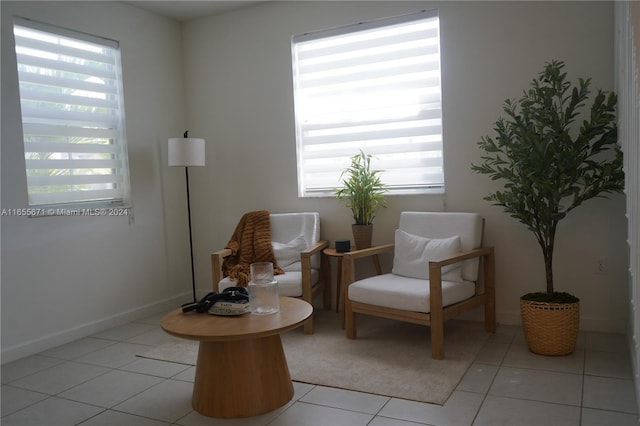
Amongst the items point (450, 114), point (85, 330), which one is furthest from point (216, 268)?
point (450, 114)

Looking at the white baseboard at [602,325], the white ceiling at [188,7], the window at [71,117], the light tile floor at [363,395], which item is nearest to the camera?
the light tile floor at [363,395]

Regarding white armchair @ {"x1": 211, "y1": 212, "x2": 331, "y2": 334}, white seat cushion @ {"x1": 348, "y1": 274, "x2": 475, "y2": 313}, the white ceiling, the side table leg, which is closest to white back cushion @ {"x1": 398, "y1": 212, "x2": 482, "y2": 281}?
white seat cushion @ {"x1": 348, "y1": 274, "x2": 475, "y2": 313}

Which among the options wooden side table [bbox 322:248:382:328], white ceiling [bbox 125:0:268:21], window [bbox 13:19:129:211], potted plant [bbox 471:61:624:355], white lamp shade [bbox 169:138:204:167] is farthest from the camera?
white ceiling [bbox 125:0:268:21]

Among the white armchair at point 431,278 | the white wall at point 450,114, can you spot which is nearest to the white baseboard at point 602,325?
the white wall at point 450,114

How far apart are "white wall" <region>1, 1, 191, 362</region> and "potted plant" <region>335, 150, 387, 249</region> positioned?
1.71m

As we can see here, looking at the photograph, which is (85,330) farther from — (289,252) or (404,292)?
(404,292)

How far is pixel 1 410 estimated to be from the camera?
8.52 feet

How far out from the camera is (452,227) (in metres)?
3.54

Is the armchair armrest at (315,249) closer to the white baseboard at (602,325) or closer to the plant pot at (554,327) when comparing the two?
the plant pot at (554,327)

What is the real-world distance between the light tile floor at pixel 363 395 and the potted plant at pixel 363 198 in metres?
1.15

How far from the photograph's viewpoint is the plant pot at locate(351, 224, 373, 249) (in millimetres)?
3816

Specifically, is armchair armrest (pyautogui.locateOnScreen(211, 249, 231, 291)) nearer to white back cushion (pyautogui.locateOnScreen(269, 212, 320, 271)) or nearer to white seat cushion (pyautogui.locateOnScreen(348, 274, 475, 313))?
white back cushion (pyautogui.locateOnScreen(269, 212, 320, 271))

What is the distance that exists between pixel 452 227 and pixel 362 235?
0.66 meters

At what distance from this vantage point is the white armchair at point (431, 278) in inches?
119
